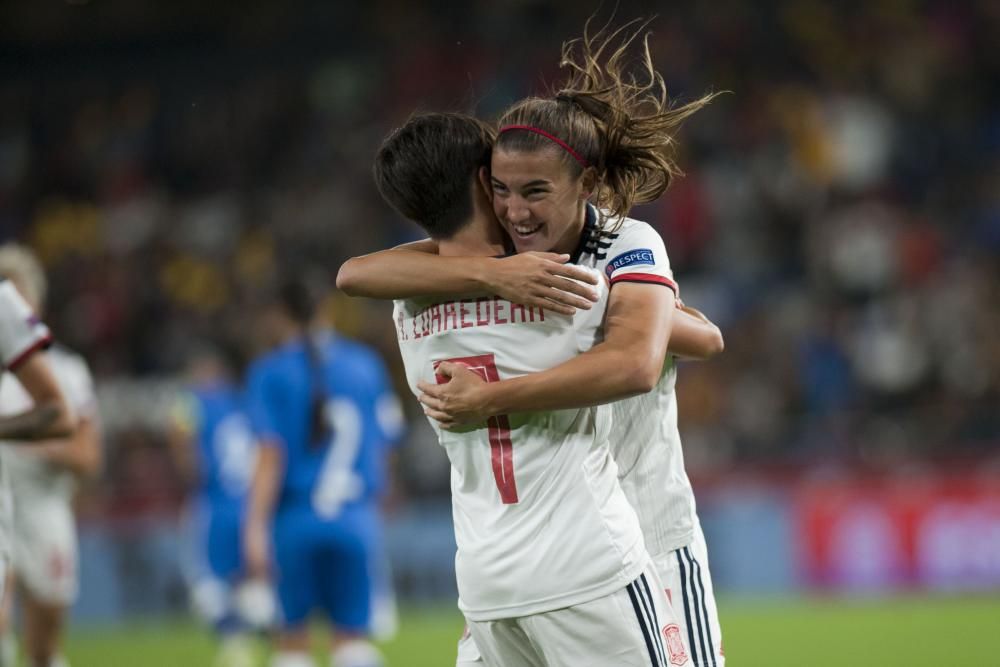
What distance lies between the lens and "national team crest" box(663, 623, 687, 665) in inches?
140

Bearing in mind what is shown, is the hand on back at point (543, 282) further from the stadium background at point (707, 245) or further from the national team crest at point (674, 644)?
the stadium background at point (707, 245)

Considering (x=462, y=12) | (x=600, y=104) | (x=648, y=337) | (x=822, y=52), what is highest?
(x=462, y=12)

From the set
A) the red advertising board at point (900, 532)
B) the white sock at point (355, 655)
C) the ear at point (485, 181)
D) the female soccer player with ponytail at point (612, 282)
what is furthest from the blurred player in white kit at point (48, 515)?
the red advertising board at point (900, 532)

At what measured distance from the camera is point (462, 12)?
21547 millimetres

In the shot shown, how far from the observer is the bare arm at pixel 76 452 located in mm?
7031

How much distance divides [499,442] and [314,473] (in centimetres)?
417

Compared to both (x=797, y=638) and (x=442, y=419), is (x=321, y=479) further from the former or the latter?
(x=797, y=638)

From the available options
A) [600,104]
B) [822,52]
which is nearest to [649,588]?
[600,104]

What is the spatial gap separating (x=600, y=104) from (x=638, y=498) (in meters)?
1.12

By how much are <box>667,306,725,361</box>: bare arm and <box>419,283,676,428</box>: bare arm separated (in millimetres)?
312

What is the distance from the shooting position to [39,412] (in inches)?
194

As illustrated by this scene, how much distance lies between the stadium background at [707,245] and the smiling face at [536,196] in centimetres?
616

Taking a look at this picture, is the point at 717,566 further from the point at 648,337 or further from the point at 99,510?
the point at 648,337

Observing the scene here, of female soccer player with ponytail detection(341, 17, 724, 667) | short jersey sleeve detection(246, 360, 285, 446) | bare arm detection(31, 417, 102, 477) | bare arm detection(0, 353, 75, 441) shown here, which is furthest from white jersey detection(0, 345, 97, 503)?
female soccer player with ponytail detection(341, 17, 724, 667)
